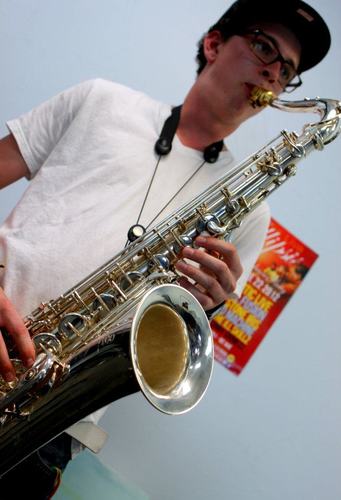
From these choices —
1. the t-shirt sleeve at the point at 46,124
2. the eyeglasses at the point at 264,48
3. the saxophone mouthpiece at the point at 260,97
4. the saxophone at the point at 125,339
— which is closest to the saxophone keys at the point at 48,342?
the saxophone at the point at 125,339

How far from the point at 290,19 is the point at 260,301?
3.21ft

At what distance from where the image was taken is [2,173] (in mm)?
1148

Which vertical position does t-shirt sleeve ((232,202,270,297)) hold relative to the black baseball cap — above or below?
below

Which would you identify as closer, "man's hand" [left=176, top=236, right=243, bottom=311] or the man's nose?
"man's hand" [left=176, top=236, right=243, bottom=311]

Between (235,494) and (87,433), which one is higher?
(87,433)

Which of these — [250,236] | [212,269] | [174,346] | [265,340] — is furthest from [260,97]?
[265,340]

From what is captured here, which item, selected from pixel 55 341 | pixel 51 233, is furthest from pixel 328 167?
pixel 55 341

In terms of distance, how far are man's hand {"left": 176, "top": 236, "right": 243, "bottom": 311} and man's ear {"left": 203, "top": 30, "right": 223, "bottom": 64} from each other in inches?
25.6

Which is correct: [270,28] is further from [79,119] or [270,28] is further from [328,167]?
[328,167]

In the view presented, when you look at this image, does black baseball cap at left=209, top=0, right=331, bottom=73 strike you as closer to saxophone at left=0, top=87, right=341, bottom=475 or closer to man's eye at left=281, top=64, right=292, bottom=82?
man's eye at left=281, top=64, right=292, bottom=82

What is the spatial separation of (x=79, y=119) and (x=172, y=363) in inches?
26.7

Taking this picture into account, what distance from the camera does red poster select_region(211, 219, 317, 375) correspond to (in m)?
1.68

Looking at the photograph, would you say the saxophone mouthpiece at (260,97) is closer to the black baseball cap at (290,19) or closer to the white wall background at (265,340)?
the black baseball cap at (290,19)

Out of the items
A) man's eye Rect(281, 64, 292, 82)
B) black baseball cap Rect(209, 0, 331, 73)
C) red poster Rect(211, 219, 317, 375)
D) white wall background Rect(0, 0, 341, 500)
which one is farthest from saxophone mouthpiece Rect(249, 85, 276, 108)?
red poster Rect(211, 219, 317, 375)
